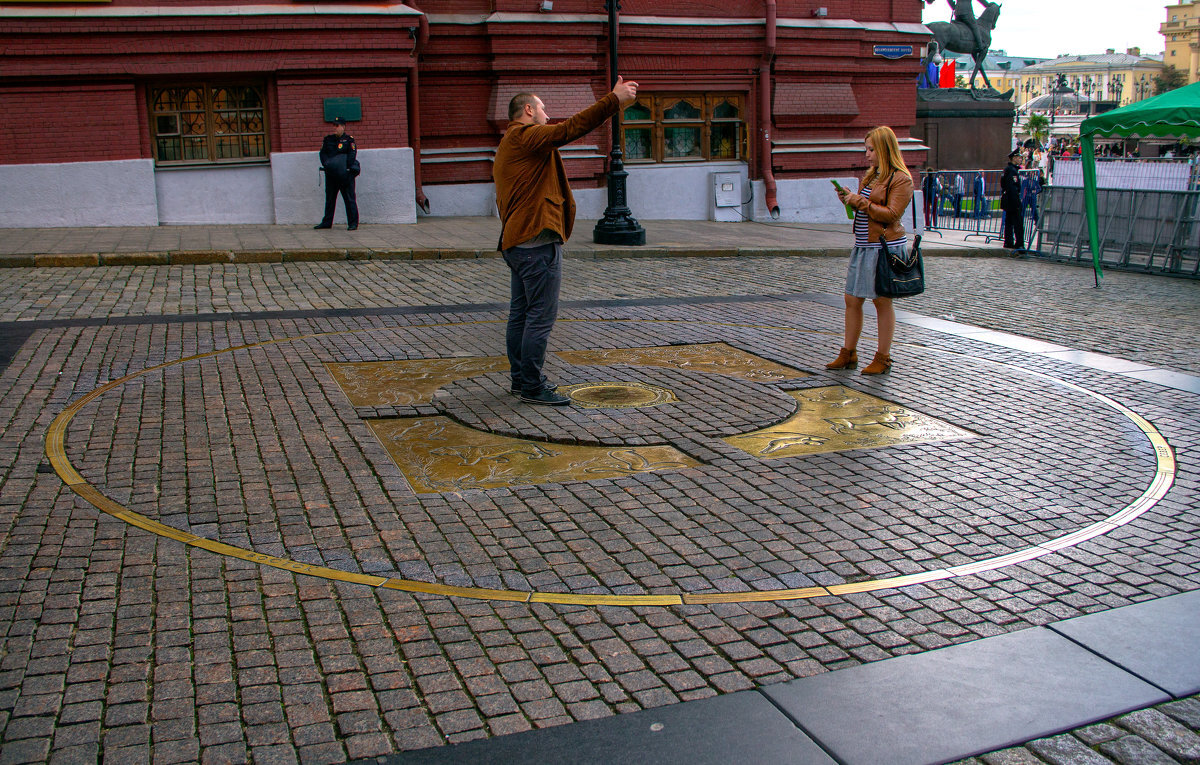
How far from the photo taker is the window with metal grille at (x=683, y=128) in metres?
21.1

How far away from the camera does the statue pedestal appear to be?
28.5 metres

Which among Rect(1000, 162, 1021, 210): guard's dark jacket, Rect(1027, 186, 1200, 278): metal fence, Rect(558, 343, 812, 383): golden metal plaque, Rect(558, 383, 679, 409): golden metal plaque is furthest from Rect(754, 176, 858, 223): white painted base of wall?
Rect(558, 383, 679, 409): golden metal plaque

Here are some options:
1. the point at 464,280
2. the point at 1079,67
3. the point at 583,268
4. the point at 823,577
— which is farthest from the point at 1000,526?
the point at 1079,67

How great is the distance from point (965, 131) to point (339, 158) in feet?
62.0

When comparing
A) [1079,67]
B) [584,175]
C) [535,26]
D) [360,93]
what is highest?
[1079,67]

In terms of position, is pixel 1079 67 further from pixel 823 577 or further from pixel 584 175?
pixel 823 577

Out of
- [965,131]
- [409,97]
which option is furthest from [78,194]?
[965,131]

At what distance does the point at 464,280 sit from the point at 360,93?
6.04 meters

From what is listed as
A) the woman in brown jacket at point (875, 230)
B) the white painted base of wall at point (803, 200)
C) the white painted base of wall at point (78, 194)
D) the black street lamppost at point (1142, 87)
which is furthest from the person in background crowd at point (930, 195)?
the black street lamppost at point (1142, 87)

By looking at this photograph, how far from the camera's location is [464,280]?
41.5 feet

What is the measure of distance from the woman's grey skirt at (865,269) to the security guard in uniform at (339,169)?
398 inches

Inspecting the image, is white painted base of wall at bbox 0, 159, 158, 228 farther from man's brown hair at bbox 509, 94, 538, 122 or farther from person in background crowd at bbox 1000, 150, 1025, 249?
person in background crowd at bbox 1000, 150, 1025, 249

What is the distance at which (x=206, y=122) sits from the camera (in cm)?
1703

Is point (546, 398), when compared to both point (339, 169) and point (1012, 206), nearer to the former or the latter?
point (339, 169)
